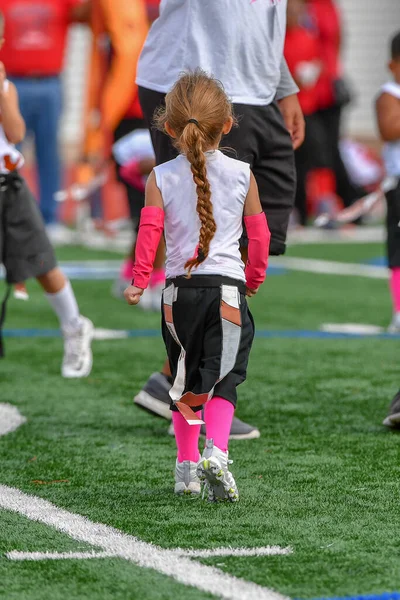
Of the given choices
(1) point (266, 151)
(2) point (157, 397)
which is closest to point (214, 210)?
(1) point (266, 151)

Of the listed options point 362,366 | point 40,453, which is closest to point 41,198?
point 362,366

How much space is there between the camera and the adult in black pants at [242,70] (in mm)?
4535

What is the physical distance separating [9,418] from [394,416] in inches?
52.2

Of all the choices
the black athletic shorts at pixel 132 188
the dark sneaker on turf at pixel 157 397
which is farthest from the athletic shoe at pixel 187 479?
the black athletic shorts at pixel 132 188

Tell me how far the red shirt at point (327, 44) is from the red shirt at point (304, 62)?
13 cm

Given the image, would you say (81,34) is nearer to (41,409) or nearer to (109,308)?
(109,308)

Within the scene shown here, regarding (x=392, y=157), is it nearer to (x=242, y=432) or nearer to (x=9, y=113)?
(x=9, y=113)

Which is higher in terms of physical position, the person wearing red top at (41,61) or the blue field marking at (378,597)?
the blue field marking at (378,597)

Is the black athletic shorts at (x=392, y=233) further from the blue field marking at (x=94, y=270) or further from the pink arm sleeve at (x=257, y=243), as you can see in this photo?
the blue field marking at (x=94, y=270)

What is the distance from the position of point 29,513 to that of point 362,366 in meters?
2.82

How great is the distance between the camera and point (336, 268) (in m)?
11.2

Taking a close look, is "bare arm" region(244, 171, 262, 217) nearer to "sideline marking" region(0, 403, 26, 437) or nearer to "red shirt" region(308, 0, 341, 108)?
"sideline marking" region(0, 403, 26, 437)

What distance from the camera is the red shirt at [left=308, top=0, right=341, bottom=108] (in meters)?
14.9

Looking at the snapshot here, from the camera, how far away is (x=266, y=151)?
4613 millimetres
